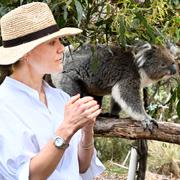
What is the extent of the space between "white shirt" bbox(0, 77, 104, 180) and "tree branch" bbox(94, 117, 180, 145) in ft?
4.65

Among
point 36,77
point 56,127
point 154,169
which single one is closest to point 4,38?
point 36,77

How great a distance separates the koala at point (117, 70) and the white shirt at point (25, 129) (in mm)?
2156

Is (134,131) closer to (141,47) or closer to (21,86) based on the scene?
(141,47)

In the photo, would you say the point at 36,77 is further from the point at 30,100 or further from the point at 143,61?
the point at 143,61

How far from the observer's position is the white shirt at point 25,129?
1799 mm

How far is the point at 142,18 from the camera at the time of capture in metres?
2.48

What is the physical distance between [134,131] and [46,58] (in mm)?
1742

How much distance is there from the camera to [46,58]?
1865mm

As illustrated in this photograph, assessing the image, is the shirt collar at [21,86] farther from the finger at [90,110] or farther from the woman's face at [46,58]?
the finger at [90,110]

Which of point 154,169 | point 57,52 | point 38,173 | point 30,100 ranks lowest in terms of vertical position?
point 154,169

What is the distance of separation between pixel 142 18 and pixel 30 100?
32.4 inches

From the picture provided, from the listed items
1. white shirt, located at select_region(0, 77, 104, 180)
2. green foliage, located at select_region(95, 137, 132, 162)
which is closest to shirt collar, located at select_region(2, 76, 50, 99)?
white shirt, located at select_region(0, 77, 104, 180)

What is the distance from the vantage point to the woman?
68.9 inches

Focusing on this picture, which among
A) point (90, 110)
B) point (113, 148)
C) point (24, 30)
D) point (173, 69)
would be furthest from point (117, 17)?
point (113, 148)
